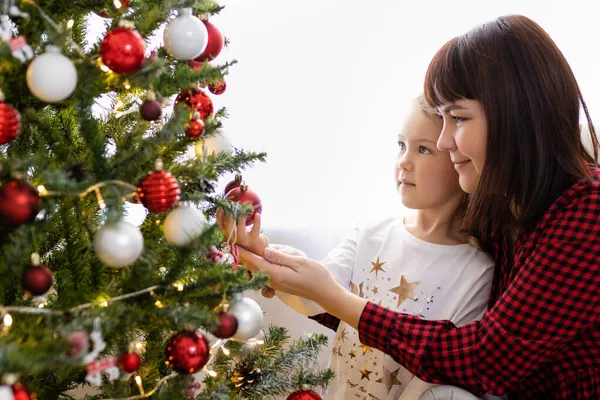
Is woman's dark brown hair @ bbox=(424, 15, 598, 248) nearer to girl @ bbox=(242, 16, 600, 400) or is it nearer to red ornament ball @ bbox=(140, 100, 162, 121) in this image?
girl @ bbox=(242, 16, 600, 400)

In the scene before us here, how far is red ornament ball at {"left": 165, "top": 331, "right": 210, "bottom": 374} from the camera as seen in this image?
797 mm

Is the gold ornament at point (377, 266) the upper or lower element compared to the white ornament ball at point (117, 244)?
lower

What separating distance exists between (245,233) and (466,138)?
45 cm

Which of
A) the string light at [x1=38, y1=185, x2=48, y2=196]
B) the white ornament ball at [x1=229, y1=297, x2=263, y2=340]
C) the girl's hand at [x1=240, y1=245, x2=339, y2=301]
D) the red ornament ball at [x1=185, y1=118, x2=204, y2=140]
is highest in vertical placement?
the red ornament ball at [x1=185, y1=118, x2=204, y2=140]

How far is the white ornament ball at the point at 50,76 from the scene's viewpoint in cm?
70

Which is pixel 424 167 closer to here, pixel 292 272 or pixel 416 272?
pixel 416 272

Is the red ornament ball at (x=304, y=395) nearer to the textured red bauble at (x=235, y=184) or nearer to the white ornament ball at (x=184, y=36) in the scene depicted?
the textured red bauble at (x=235, y=184)

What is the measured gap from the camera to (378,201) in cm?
207

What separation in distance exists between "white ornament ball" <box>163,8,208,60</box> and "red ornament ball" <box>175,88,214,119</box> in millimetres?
99

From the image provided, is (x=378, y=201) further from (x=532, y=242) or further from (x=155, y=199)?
(x=155, y=199)

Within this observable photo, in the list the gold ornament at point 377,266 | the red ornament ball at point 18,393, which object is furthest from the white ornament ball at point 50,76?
the gold ornament at point 377,266

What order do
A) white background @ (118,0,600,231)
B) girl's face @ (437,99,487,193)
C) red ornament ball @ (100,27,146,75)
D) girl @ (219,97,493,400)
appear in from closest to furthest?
red ornament ball @ (100,27,146,75) → girl's face @ (437,99,487,193) → girl @ (219,97,493,400) → white background @ (118,0,600,231)

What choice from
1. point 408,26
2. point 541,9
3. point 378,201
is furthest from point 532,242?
point 541,9

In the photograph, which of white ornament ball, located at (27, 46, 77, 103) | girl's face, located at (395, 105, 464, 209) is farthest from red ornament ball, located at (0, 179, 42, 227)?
girl's face, located at (395, 105, 464, 209)
